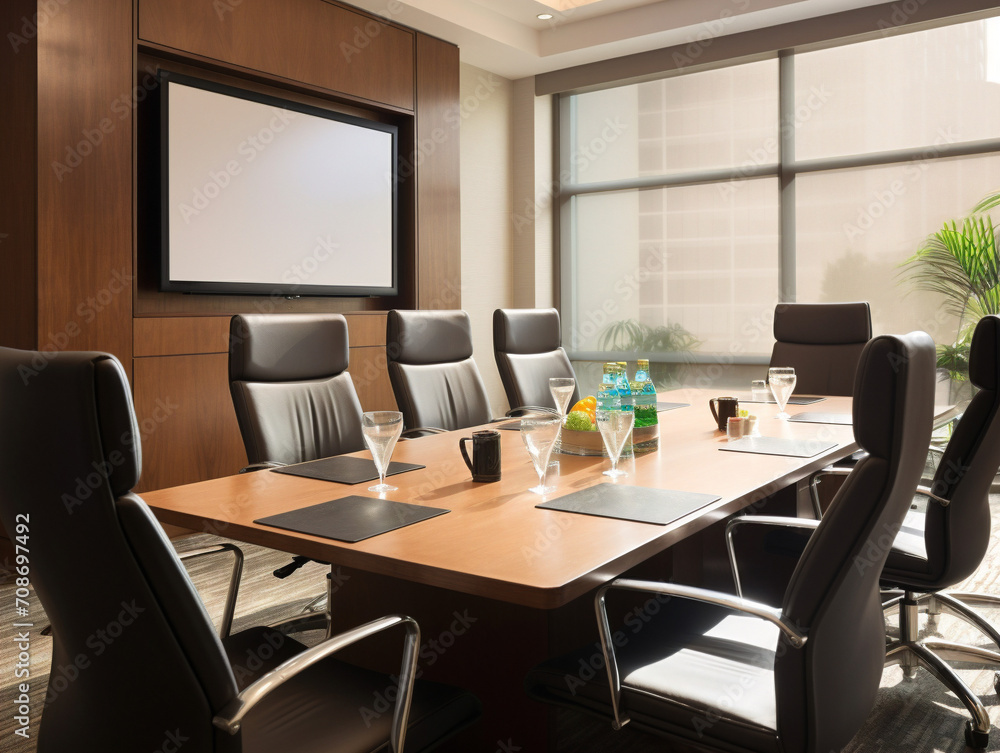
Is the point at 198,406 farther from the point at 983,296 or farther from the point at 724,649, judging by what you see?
the point at 983,296

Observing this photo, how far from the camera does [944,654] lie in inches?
94.9

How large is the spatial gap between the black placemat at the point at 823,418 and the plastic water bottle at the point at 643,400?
727mm

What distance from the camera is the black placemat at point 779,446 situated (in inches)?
88.4

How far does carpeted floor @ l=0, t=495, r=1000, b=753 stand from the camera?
6.95 feet

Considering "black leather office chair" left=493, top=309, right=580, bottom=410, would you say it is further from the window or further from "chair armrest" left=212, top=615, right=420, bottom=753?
"chair armrest" left=212, top=615, right=420, bottom=753

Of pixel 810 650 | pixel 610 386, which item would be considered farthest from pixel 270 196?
pixel 810 650

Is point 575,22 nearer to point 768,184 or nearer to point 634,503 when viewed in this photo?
point 768,184

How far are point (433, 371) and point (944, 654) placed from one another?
82.5 inches

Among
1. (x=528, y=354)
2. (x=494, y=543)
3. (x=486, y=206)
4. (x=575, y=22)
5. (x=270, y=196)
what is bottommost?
(x=494, y=543)

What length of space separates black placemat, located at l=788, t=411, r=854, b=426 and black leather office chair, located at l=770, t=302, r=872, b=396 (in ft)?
3.36

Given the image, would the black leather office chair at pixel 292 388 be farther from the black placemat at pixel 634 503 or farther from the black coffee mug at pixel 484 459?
the black placemat at pixel 634 503

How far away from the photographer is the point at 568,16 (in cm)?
578

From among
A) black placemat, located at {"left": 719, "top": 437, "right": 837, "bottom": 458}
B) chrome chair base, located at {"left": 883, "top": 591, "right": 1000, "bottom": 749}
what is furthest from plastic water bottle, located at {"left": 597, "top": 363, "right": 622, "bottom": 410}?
chrome chair base, located at {"left": 883, "top": 591, "right": 1000, "bottom": 749}

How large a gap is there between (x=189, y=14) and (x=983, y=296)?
15.5 feet
